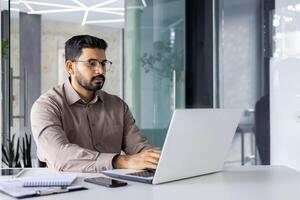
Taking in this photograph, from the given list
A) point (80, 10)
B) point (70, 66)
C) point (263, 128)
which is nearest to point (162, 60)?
point (263, 128)

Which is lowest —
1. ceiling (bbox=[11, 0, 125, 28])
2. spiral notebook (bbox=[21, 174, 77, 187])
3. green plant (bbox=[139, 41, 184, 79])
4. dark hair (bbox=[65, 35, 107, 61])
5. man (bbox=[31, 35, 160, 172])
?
spiral notebook (bbox=[21, 174, 77, 187])

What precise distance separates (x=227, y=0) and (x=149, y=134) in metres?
1.55

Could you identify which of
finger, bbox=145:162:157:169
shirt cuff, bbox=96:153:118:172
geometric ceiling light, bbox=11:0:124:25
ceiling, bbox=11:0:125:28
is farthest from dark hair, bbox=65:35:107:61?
geometric ceiling light, bbox=11:0:124:25

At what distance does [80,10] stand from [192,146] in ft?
20.5

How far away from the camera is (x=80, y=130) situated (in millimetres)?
2102

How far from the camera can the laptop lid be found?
54.2 inches

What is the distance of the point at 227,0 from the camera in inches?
164

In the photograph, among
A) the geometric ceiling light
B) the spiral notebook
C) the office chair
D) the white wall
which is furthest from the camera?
the geometric ceiling light

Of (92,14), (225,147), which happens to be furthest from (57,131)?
(92,14)

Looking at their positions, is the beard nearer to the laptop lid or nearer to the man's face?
the man's face

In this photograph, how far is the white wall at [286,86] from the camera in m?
3.43

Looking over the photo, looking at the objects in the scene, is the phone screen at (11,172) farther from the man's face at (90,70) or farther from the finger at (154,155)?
the man's face at (90,70)

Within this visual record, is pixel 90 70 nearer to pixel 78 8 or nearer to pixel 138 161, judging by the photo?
pixel 138 161

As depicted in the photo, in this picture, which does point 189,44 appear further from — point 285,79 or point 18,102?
point 18,102
